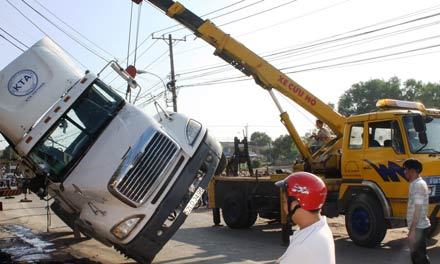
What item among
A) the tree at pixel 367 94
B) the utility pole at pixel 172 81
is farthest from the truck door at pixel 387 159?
the tree at pixel 367 94

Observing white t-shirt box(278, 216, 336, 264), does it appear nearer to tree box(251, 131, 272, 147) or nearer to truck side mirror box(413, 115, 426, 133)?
truck side mirror box(413, 115, 426, 133)

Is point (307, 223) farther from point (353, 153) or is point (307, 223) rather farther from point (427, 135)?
point (353, 153)

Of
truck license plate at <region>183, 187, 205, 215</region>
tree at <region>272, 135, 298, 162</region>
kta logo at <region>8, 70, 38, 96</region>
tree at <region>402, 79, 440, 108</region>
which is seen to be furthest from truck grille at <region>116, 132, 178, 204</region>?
tree at <region>402, 79, 440, 108</region>

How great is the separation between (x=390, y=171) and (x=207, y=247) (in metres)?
3.81

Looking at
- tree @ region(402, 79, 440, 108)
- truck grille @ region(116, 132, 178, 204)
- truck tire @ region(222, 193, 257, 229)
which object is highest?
tree @ region(402, 79, 440, 108)

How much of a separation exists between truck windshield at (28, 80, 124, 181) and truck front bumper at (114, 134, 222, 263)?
55.5 inches

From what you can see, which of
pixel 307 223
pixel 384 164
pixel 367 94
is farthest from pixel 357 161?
pixel 367 94

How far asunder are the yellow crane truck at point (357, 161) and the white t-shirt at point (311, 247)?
263 inches

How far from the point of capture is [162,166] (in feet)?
24.5

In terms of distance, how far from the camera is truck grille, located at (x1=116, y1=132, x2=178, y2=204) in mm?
7051

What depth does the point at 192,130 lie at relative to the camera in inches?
337

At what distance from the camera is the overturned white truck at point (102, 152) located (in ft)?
23.4

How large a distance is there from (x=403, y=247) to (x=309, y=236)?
25.8ft

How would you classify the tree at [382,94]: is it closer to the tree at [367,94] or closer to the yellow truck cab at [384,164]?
the tree at [367,94]
